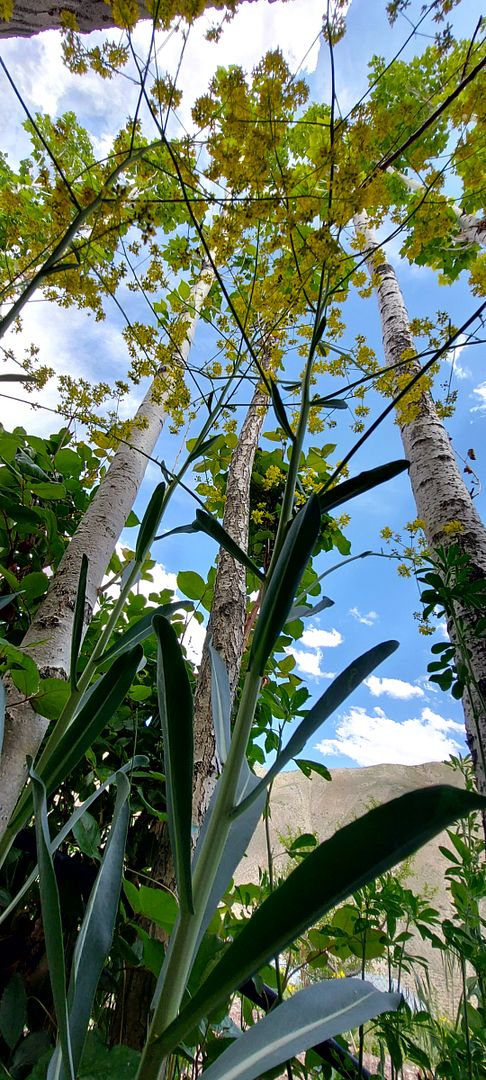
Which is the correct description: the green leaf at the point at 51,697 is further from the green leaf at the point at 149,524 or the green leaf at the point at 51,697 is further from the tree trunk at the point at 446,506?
the tree trunk at the point at 446,506

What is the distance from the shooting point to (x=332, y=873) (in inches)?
10.4

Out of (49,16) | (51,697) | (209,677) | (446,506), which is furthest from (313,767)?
(49,16)

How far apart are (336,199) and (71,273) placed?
0.51 meters

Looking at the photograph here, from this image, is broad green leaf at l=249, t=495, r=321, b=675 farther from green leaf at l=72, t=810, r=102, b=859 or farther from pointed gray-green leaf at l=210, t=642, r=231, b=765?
green leaf at l=72, t=810, r=102, b=859

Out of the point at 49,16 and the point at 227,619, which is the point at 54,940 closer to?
the point at 227,619

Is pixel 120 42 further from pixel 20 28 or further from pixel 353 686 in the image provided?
pixel 353 686

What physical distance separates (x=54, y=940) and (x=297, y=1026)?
183mm

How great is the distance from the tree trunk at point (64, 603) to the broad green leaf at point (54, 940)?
0.39 m

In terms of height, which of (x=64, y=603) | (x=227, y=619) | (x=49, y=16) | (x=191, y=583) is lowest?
(x=64, y=603)

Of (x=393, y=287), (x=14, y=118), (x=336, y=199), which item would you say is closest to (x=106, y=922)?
(x=336, y=199)

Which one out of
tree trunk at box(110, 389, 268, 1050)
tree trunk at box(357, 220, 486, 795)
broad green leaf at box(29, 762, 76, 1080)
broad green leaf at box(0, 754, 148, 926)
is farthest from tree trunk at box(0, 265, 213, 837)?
tree trunk at box(357, 220, 486, 795)

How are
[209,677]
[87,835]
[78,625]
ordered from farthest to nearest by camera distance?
[209,677], [87,835], [78,625]

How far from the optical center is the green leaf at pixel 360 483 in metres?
0.54

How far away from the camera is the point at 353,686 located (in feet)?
1.44
